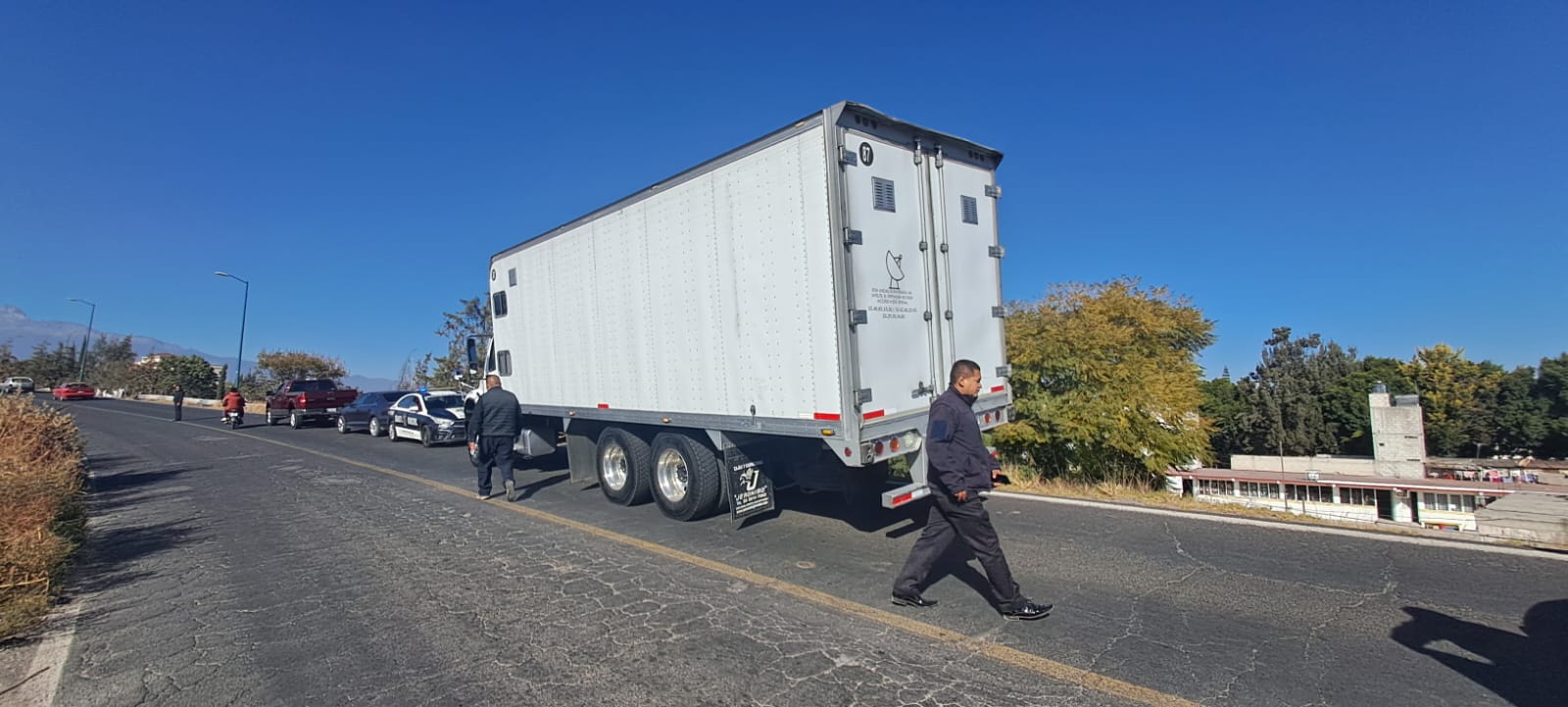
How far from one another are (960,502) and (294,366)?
53.9 metres

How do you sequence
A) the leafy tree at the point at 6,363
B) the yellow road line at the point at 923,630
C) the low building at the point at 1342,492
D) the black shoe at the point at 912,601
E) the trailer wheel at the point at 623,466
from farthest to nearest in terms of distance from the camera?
the leafy tree at the point at 6,363 → the low building at the point at 1342,492 → the trailer wheel at the point at 623,466 → the black shoe at the point at 912,601 → the yellow road line at the point at 923,630

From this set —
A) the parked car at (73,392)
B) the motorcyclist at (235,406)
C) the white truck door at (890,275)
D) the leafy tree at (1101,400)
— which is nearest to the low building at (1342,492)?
the leafy tree at (1101,400)

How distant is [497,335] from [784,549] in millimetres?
7339

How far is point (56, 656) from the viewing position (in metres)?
4.52

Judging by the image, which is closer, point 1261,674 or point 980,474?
point 1261,674

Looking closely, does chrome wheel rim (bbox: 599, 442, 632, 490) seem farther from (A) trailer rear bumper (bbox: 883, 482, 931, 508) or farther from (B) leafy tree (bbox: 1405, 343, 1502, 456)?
(B) leafy tree (bbox: 1405, 343, 1502, 456)

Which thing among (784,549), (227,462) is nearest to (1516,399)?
(784,549)

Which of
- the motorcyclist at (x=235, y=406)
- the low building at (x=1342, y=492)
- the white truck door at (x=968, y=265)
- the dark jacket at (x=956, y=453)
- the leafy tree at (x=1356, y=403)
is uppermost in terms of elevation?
the white truck door at (x=968, y=265)

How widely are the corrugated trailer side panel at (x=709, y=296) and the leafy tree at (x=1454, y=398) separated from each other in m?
43.5

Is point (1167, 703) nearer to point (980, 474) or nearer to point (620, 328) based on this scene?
point (980, 474)

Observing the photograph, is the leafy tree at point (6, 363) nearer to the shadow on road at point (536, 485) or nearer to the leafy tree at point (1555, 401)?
the shadow on road at point (536, 485)

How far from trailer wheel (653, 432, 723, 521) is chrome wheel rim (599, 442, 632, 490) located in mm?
812

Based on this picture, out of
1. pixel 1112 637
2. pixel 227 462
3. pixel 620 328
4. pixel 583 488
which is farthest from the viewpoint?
pixel 227 462

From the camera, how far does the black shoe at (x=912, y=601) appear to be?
4812 mm
